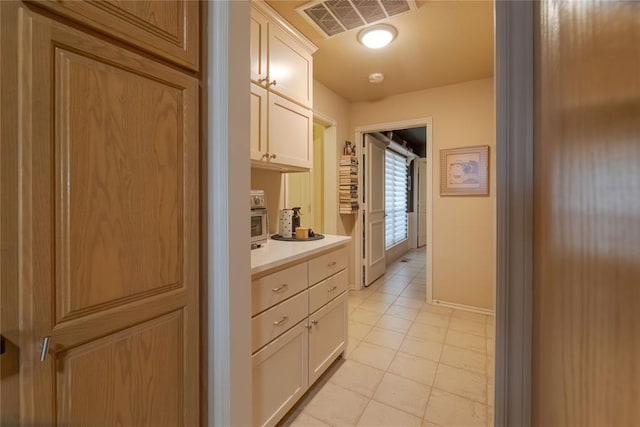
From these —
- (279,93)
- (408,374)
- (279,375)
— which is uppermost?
(279,93)

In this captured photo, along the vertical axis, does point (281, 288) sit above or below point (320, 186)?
below

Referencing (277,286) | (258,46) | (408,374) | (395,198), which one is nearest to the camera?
(277,286)

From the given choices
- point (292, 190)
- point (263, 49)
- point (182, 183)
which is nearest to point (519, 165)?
point (182, 183)

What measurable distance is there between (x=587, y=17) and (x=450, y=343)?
101 inches

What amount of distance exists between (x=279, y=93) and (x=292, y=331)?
4.87ft

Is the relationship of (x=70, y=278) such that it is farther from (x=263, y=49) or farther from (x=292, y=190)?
(x=292, y=190)

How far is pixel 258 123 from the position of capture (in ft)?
5.42

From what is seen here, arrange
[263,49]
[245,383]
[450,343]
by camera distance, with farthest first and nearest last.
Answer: [450,343], [263,49], [245,383]

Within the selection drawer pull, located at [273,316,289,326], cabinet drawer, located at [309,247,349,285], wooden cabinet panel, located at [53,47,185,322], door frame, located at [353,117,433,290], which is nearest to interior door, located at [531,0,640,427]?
wooden cabinet panel, located at [53,47,185,322]

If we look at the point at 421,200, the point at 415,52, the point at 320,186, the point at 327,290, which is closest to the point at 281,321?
the point at 327,290

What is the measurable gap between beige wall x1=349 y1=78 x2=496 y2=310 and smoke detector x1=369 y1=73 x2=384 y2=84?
0.55 meters

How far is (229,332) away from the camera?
104cm

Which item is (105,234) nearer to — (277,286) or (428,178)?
(277,286)

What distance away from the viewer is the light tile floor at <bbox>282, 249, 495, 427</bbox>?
154cm
